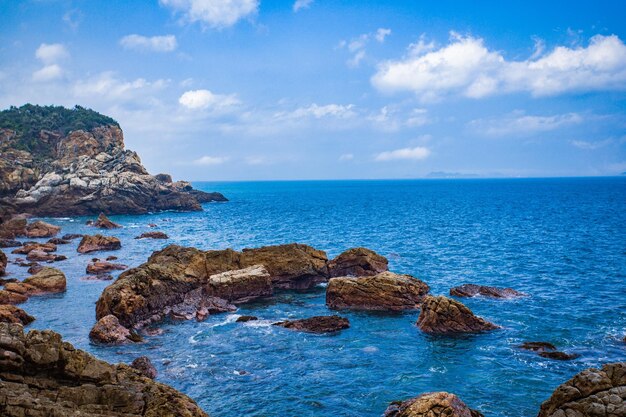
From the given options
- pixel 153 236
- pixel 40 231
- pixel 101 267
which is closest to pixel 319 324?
pixel 101 267

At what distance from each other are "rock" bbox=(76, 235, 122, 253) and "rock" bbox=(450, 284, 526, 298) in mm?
52929

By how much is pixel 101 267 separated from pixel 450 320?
4241 centimetres

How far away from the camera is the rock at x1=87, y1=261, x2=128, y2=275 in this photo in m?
56.5

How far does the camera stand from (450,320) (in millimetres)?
35750

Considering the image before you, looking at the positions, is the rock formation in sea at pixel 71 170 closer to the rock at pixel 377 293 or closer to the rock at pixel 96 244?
the rock at pixel 96 244

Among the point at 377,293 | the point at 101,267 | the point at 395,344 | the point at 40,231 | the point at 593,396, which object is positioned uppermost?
the point at 593,396

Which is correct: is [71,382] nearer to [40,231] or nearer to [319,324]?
[319,324]

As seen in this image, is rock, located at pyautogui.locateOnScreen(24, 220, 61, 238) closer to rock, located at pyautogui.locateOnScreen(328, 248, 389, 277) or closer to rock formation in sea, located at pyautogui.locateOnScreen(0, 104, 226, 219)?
rock formation in sea, located at pyautogui.locateOnScreen(0, 104, 226, 219)

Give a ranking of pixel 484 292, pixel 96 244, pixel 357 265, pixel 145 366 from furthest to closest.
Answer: pixel 96 244, pixel 357 265, pixel 484 292, pixel 145 366

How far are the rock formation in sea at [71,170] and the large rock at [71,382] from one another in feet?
292

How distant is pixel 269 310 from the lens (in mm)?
42875

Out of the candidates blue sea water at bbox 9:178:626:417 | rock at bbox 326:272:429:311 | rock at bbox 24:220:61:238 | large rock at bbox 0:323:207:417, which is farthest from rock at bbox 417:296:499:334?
rock at bbox 24:220:61:238

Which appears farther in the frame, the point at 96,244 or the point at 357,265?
the point at 96,244

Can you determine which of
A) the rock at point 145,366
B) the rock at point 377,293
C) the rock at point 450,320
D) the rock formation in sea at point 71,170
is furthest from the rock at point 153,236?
the rock at point 450,320
